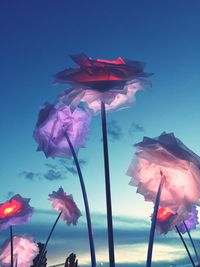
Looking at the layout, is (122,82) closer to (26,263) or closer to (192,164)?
(192,164)

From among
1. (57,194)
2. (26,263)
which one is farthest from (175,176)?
(26,263)

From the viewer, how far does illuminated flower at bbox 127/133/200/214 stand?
4.36 metres

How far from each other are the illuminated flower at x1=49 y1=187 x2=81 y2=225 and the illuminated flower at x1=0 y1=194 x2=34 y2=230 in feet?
3.54

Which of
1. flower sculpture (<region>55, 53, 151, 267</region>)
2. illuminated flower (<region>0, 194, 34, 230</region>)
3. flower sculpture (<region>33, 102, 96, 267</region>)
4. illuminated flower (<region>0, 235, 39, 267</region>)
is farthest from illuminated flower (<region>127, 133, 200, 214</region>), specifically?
illuminated flower (<region>0, 235, 39, 267</region>)

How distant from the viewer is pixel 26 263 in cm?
1074

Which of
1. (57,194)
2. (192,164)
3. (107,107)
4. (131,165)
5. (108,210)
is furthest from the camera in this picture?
(57,194)

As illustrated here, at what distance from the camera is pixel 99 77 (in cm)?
447

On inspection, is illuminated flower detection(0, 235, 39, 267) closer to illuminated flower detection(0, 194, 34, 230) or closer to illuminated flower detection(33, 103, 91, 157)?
illuminated flower detection(0, 194, 34, 230)

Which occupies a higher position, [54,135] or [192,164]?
[54,135]

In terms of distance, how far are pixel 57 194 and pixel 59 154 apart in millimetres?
2658

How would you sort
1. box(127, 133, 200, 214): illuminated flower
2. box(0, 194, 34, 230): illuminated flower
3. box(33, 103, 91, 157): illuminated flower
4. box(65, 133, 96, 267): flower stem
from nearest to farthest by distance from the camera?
1. box(127, 133, 200, 214): illuminated flower
2. box(65, 133, 96, 267): flower stem
3. box(33, 103, 91, 157): illuminated flower
4. box(0, 194, 34, 230): illuminated flower

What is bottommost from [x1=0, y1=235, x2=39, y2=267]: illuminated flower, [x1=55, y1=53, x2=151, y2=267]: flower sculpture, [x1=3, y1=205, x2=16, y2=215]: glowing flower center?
[x1=0, y1=235, x2=39, y2=267]: illuminated flower

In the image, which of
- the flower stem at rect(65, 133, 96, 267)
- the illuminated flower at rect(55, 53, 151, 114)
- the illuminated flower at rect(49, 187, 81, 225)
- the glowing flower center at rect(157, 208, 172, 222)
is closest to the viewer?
the illuminated flower at rect(55, 53, 151, 114)

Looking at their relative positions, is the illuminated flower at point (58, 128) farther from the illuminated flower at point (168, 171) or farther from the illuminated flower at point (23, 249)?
the illuminated flower at point (23, 249)
